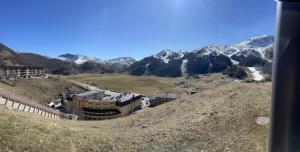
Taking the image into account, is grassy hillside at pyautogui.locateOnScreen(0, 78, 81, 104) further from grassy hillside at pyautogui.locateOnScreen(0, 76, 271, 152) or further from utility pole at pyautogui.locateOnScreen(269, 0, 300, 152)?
utility pole at pyautogui.locateOnScreen(269, 0, 300, 152)

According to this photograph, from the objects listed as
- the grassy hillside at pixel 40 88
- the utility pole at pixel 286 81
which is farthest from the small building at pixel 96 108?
the utility pole at pixel 286 81

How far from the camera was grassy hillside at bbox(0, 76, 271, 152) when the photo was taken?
72.0 feet

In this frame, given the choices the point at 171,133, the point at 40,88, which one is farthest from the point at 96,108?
the point at 171,133

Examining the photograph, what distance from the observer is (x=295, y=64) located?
7.97ft

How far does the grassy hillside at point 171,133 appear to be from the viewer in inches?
864

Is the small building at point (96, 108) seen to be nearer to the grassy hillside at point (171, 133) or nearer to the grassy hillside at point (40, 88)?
the grassy hillside at point (40, 88)

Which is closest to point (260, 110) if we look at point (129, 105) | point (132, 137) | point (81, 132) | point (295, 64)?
point (132, 137)

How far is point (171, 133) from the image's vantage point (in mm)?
26250

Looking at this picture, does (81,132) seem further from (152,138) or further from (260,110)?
(260,110)

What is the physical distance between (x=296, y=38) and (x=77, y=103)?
12243cm

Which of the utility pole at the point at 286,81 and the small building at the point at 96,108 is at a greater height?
the utility pole at the point at 286,81

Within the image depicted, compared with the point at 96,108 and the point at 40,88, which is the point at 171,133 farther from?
the point at 40,88

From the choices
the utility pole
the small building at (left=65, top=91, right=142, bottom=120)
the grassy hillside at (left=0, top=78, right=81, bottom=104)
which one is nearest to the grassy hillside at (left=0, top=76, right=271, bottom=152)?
the utility pole

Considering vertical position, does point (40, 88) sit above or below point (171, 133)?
below
